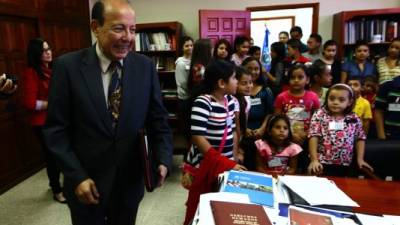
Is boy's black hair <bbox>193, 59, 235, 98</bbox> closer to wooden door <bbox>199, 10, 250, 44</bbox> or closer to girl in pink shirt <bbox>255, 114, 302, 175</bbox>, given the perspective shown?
girl in pink shirt <bbox>255, 114, 302, 175</bbox>

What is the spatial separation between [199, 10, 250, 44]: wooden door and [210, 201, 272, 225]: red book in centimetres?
340

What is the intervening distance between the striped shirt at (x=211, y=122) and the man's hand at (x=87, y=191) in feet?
2.22

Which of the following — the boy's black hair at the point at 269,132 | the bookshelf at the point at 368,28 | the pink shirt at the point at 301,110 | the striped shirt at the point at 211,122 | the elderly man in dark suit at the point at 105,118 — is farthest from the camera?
the bookshelf at the point at 368,28

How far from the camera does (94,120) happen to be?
1053mm

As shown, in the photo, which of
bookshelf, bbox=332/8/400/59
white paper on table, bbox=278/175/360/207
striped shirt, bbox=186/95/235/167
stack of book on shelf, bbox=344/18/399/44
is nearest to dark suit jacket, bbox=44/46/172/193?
striped shirt, bbox=186/95/235/167

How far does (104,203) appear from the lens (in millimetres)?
1164

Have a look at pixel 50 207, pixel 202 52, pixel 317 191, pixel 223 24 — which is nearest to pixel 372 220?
pixel 317 191

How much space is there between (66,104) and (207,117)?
78 cm

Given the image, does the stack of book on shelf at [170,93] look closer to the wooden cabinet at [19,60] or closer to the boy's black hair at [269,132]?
the wooden cabinet at [19,60]

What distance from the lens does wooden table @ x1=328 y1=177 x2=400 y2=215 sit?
1054 millimetres

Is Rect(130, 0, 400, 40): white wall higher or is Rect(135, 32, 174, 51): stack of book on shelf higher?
Rect(130, 0, 400, 40): white wall

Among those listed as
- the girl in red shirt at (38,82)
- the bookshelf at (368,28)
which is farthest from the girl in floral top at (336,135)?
the bookshelf at (368,28)

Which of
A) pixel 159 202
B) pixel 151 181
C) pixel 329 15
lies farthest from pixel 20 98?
pixel 329 15

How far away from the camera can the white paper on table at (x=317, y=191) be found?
41.2 inches
